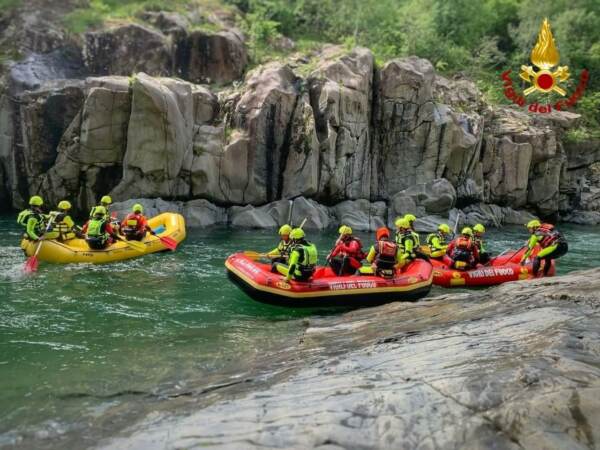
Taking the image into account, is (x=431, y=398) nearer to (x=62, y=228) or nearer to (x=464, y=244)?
(x=464, y=244)

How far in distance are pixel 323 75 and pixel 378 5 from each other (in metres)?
11.4

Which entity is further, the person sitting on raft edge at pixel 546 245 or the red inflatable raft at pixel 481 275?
the red inflatable raft at pixel 481 275

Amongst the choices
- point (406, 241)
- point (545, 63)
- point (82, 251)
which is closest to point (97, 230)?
point (82, 251)

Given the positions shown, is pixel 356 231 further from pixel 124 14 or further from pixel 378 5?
pixel 378 5

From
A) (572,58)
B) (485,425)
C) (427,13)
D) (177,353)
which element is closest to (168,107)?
(177,353)

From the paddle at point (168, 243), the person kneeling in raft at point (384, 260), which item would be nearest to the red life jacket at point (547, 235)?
the person kneeling in raft at point (384, 260)

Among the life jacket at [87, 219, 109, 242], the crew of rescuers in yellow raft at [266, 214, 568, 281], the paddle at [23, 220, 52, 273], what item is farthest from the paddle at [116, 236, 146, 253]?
the crew of rescuers in yellow raft at [266, 214, 568, 281]

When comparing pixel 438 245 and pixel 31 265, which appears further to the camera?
pixel 438 245

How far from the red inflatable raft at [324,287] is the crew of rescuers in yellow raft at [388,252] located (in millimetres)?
210

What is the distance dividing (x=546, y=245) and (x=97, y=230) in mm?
9966

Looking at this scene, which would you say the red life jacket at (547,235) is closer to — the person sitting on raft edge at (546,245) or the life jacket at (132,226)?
the person sitting on raft edge at (546,245)

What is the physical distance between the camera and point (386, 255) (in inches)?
369

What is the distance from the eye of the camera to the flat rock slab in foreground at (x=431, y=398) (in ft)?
11.6

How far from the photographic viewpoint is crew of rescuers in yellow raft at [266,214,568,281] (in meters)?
8.88
